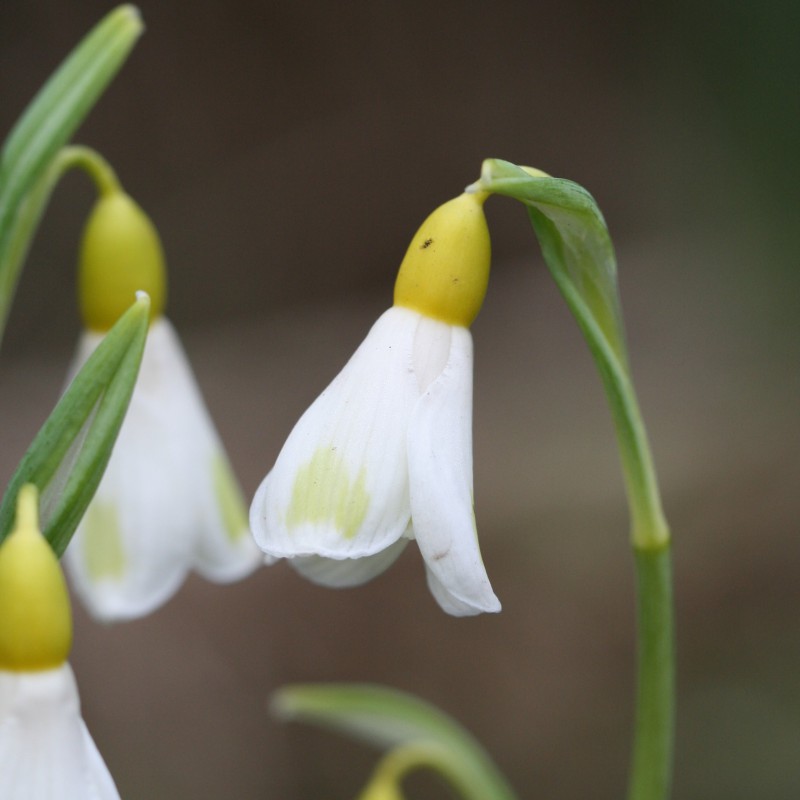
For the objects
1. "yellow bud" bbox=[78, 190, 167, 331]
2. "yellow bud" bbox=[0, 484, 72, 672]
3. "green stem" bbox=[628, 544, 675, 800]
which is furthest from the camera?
"yellow bud" bbox=[78, 190, 167, 331]

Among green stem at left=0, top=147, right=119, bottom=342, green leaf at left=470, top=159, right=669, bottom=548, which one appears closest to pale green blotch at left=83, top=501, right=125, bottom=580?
green stem at left=0, top=147, right=119, bottom=342

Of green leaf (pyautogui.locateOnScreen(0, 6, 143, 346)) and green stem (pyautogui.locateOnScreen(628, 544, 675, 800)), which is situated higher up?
green leaf (pyautogui.locateOnScreen(0, 6, 143, 346))

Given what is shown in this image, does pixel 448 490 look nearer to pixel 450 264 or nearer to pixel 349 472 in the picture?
pixel 349 472

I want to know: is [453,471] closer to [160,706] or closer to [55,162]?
[55,162]

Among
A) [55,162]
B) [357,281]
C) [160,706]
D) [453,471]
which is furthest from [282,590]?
[453,471]

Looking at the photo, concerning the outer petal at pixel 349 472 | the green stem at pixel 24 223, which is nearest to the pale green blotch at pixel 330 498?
the outer petal at pixel 349 472

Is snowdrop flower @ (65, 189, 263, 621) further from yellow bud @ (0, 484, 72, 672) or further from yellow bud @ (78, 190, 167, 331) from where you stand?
yellow bud @ (0, 484, 72, 672)

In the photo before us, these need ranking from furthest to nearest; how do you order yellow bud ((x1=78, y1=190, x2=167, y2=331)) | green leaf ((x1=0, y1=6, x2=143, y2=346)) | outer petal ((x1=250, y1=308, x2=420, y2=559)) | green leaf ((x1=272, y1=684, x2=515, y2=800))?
green leaf ((x1=272, y1=684, x2=515, y2=800))
yellow bud ((x1=78, y1=190, x2=167, y2=331))
green leaf ((x1=0, y1=6, x2=143, y2=346))
outer petal ((x1=250, y1=308, x2=420, y2=559))
